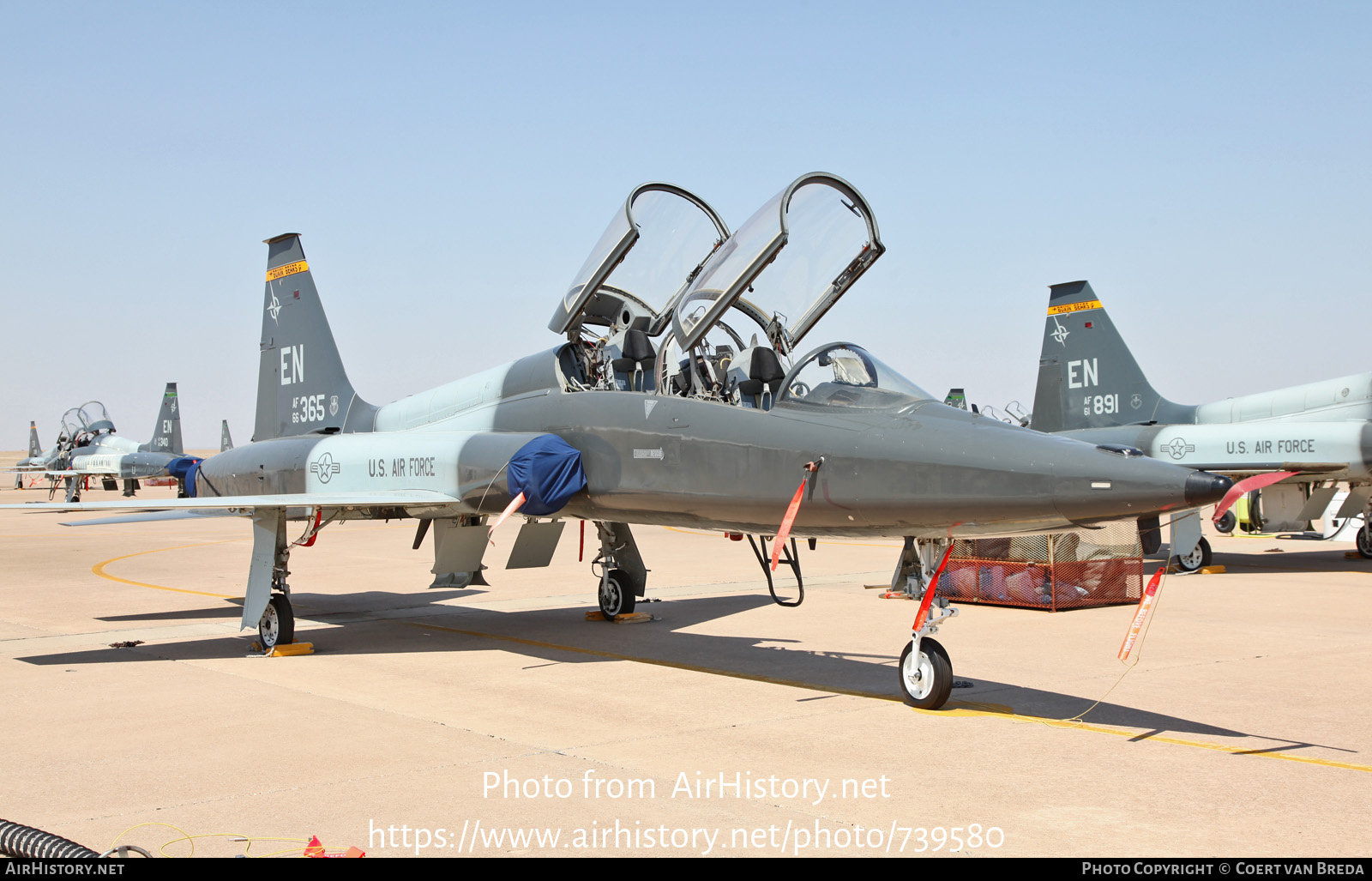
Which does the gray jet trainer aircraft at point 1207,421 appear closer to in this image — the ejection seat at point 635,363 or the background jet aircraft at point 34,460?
the ejection seat at point 635,363

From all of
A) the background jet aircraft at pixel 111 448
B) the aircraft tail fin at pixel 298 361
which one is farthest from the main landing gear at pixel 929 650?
the background jet aircraft at pixel 111 448

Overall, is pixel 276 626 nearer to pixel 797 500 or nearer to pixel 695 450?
pixel 695 450

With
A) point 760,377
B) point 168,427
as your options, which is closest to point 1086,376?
point 760,377

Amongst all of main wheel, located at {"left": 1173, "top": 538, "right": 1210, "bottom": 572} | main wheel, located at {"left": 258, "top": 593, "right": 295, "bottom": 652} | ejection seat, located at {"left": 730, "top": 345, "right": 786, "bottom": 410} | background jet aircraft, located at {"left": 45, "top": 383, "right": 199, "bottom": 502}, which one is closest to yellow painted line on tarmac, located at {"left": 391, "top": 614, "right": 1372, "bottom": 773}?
main wheel, located at {"left": 258, "top": 593, "right": 295, "bottom": 652}

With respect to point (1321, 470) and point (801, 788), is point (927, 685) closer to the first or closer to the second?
point (801, 788)

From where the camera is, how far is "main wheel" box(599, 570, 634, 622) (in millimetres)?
11648

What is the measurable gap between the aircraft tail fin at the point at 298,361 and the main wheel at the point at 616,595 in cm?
390

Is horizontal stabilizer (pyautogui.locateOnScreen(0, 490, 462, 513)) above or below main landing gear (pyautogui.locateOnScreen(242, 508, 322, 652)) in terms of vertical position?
above

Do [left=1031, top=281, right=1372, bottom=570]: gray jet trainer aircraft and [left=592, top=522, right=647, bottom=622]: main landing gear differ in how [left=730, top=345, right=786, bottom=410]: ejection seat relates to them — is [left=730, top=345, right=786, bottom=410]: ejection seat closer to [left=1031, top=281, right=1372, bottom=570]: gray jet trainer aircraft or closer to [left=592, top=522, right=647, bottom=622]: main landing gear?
[left=592, top=522, right=647, bottom=622]: main landing gear

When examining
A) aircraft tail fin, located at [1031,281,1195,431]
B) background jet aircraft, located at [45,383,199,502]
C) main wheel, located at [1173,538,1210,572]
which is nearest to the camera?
main wheel, located at [1173,538,1210,572]

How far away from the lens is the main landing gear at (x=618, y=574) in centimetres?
1164

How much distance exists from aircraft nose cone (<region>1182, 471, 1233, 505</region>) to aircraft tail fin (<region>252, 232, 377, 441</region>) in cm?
1010

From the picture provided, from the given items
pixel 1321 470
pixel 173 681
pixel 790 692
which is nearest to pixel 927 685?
pixel 790 692

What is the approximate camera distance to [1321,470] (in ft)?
54.5
